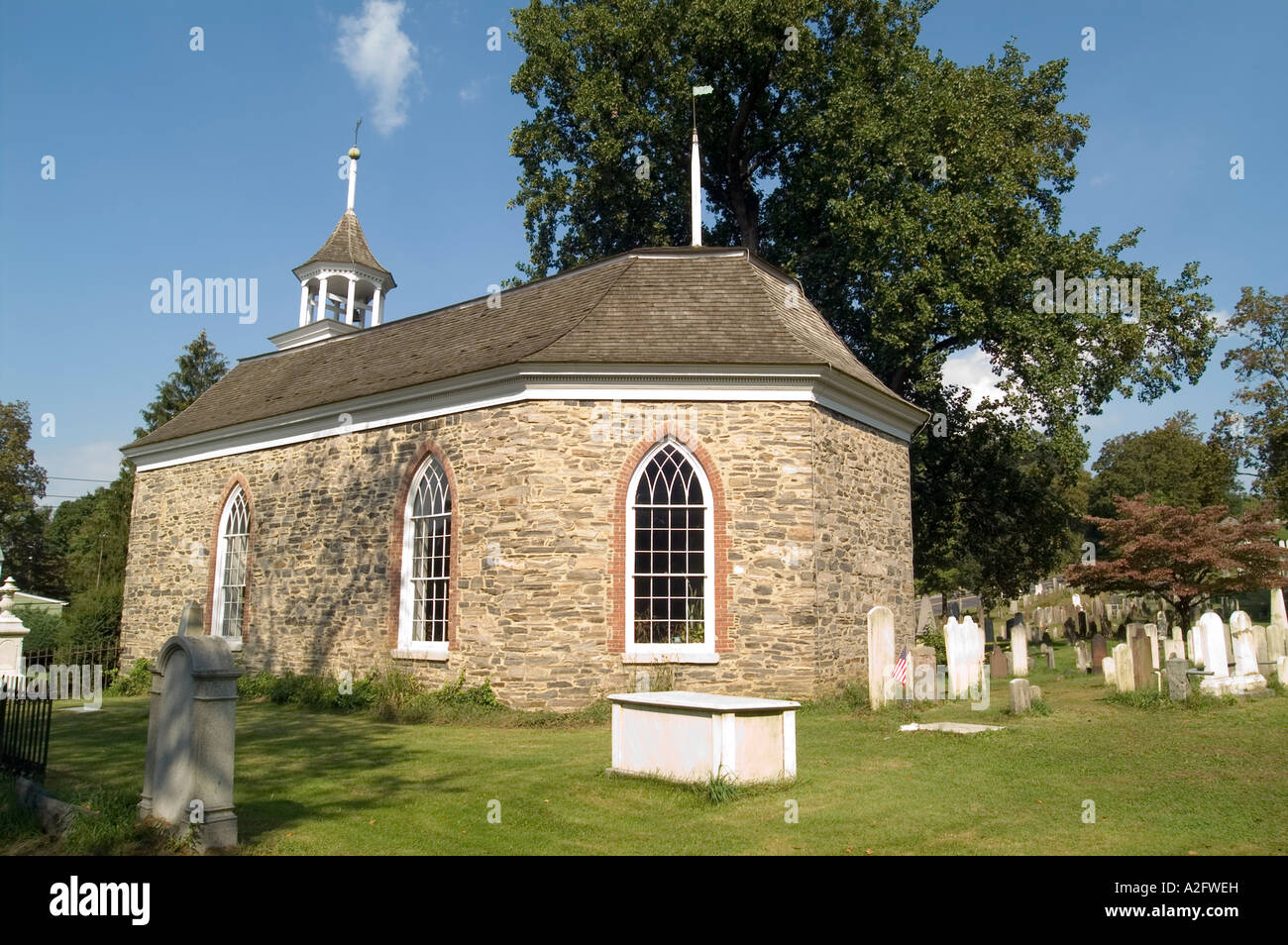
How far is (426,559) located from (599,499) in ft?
13.4

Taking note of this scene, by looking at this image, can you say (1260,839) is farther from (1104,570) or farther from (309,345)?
(309,345)

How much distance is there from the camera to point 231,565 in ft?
70.3

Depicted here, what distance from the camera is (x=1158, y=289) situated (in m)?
22.4

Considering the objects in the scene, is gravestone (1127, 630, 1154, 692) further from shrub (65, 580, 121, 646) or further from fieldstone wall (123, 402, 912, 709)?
shrub (65, 580, 121, 646)

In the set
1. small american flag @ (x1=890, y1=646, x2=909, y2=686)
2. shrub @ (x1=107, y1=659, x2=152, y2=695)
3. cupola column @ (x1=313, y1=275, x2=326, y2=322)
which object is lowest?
shrub @ (x1=107, y1=659, x2=152, y2=695)

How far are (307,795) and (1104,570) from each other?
60.0 ft

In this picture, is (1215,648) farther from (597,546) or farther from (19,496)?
(19,496)

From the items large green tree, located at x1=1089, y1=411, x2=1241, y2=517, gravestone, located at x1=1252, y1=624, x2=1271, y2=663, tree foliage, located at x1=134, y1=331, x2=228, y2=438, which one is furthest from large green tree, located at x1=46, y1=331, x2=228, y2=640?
large green tree, located at x1=1089, y1=411, x2=1241, y2=517

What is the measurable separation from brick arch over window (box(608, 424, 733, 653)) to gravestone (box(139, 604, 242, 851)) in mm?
8328

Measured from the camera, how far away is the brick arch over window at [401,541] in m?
15.9

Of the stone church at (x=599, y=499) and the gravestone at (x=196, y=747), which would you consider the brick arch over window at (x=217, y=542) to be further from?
the gravestone at (x=196, y=747)

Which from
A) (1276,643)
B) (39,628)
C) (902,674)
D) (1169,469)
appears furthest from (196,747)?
(1169,469)

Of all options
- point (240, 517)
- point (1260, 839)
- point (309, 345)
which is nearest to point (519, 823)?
point (1260, 839)

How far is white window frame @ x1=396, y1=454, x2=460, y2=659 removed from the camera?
52.9ft
